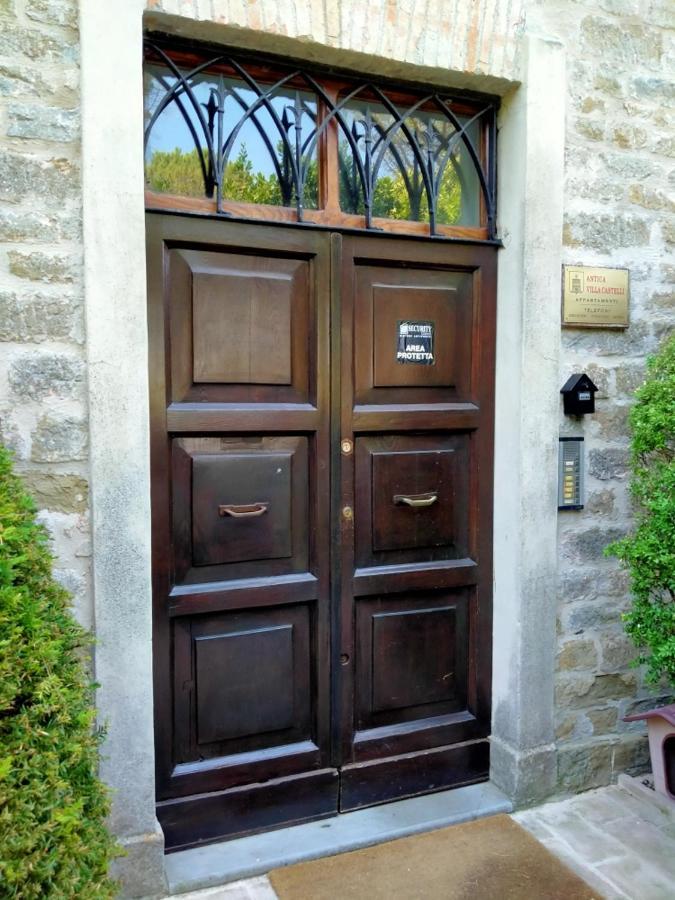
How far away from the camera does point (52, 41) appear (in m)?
2.36

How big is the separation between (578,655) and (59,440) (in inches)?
94.3

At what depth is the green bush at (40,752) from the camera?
1.43m

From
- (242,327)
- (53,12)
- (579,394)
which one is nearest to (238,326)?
(242,327)

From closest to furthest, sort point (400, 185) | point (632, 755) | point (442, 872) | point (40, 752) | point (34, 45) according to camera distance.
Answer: point (40, 752), point (34, 45), point (442, 872), point (400, 185), point (632, 755)

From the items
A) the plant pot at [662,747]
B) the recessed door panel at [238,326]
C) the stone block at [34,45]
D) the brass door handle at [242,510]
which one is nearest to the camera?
the stone block at [34,45]

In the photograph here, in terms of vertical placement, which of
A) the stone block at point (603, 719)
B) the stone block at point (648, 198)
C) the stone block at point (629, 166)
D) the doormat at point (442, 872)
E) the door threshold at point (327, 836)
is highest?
the stone block at point (629, 166)

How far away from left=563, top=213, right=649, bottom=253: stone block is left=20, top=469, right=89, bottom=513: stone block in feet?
7.39

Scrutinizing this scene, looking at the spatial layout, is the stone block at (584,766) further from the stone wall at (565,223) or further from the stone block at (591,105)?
the stone block at (591,105)

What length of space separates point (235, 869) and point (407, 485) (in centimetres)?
162

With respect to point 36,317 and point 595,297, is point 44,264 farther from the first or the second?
point 595,297

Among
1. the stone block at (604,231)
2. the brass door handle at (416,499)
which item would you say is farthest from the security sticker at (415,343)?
the stone block at (604,231)

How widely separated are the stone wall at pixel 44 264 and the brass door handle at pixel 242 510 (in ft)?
1.86

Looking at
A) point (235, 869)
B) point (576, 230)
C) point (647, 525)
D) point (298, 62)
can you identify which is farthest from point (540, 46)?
point (235, 869)

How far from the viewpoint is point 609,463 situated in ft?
10.9
